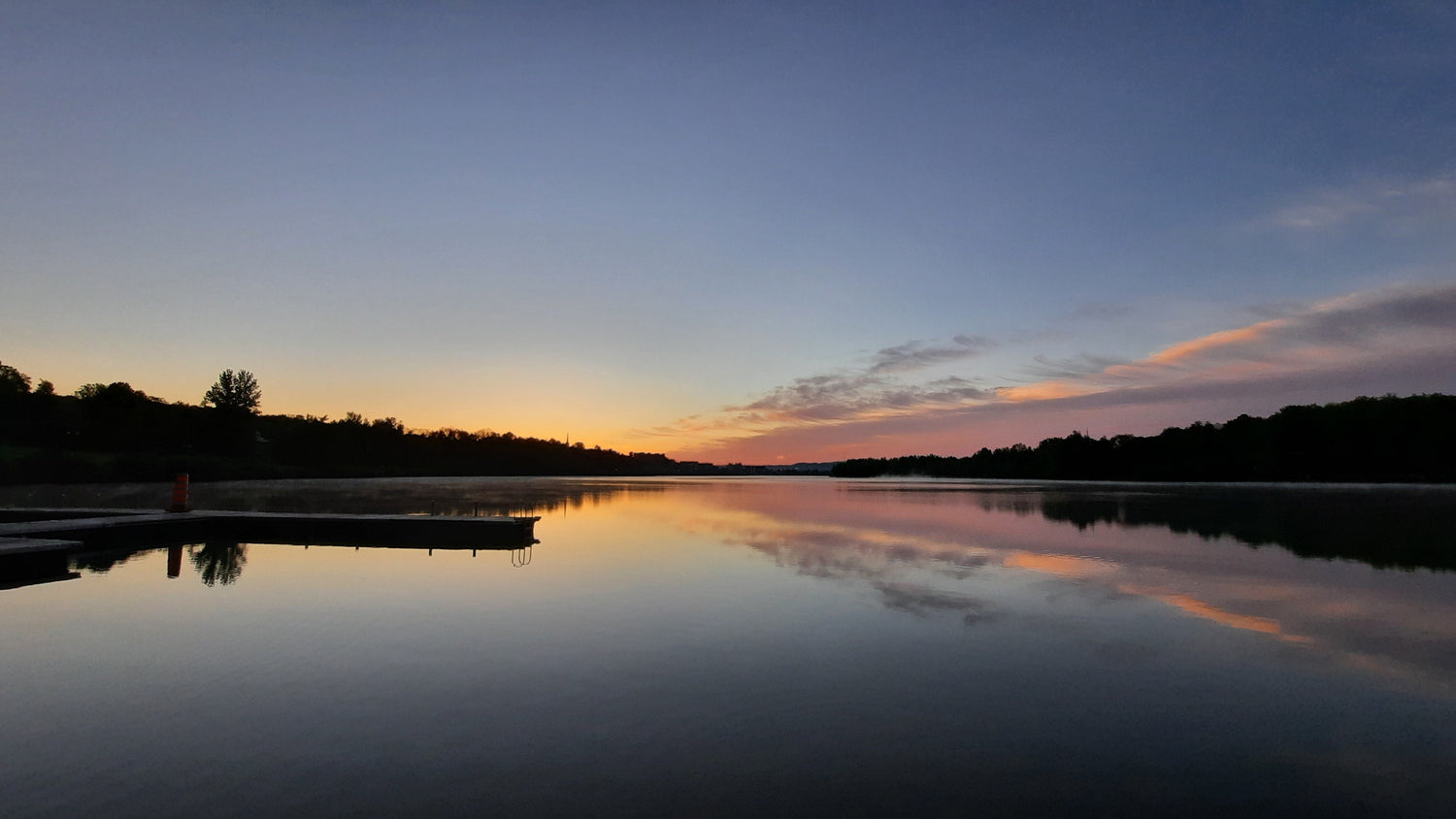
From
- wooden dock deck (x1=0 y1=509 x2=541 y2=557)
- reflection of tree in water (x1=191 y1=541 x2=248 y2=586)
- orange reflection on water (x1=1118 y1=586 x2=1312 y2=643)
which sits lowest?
orange reflection on water (x1=1118 y1=586 x2=1312 y2=643)

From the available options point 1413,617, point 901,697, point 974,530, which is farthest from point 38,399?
point 1413,617

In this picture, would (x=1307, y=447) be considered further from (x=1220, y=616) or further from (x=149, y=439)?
(x=149, y=439)

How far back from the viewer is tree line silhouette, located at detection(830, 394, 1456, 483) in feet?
383

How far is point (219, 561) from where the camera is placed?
22016mm

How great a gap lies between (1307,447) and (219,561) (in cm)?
16103

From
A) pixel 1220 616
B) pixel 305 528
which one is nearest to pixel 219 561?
pixel 305 528

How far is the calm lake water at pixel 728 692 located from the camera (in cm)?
661

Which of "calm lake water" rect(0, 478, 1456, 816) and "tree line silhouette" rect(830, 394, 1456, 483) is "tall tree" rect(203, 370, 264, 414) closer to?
"calm lake water" rect(0, 478, 1456, 816)

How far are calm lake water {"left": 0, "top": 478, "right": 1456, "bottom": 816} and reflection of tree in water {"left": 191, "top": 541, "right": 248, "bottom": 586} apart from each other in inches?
9.6

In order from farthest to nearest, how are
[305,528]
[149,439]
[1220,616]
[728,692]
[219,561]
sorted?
[149,439] → [305,528] → [219,561] → [1220,616] → [728,692]

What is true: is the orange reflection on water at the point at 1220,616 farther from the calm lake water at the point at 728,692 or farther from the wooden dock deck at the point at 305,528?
the wooden dock deck at the point at 305,528

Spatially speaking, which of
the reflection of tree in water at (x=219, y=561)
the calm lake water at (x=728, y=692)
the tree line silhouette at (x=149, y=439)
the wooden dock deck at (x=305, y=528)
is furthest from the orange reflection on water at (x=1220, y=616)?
the tree line silhouette at (x=149, y=439)

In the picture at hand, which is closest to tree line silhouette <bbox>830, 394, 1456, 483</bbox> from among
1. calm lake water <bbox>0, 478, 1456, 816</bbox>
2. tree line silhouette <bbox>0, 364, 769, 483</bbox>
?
calm lake water <bbox>0, 478, 1456, 816</bbox>

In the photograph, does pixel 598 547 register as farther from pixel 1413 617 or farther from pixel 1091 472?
pixel 1091 472
